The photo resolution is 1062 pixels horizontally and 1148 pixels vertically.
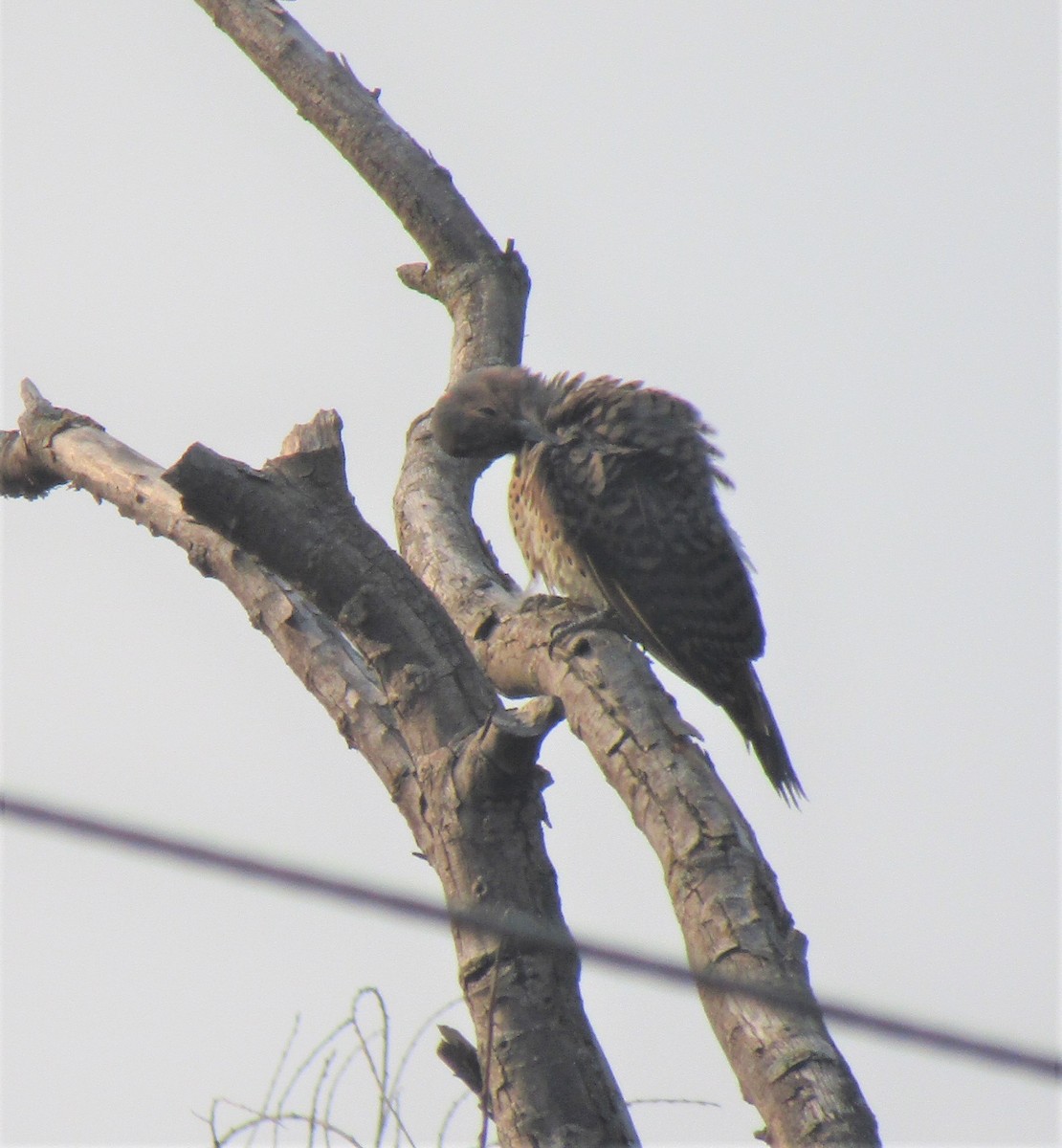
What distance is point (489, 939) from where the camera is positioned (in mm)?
3682

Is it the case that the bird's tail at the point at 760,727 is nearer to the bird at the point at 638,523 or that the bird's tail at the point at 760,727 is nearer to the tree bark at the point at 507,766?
the bird at the point at 638,523

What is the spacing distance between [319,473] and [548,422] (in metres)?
2.93

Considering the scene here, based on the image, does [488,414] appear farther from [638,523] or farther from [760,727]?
[760,727]

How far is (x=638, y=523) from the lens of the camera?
6762 millimetres

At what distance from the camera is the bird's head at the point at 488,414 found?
251 inches

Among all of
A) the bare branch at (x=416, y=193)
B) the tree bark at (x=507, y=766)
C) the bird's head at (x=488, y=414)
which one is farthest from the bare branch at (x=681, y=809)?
the bare branch at (x=416, y=193)

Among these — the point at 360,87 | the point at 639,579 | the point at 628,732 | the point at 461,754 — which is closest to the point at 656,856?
the point at 628,732

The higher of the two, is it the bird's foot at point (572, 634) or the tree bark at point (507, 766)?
the bird's foot at point (572, 634)

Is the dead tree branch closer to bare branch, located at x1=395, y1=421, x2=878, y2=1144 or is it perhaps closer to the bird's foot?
bare branch, located at x1=395, y1=421, x2=878, y2=1144

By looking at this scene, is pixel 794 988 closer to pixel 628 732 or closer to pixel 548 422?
pixel 628 732

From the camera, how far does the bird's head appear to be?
6367mm

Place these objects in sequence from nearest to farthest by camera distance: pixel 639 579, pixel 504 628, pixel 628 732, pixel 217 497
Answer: pixel 217 497 → pixel 628 732 → pixel 504 628 → pixel 639 579

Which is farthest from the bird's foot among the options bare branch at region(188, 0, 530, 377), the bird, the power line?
the power line

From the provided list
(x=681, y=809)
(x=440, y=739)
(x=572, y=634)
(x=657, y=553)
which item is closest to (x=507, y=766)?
(x=440, y=739)
